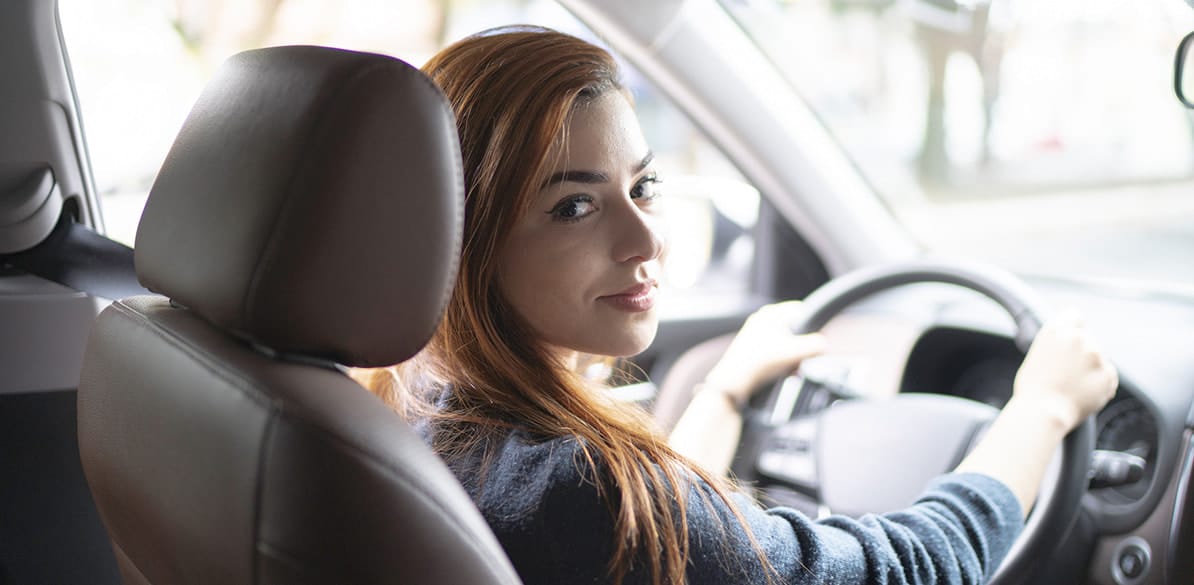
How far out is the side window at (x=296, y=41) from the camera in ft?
6.84

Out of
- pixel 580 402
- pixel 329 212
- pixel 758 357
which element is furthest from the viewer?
pixel 758 357

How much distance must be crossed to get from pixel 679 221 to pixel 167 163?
2428mm

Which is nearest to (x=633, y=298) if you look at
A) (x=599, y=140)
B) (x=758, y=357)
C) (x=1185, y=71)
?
(x=599, y=140)

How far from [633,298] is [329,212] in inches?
21.1

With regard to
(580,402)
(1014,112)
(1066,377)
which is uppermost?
(580,402)

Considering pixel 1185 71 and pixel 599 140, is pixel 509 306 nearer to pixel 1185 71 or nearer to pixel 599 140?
pixel 599 140

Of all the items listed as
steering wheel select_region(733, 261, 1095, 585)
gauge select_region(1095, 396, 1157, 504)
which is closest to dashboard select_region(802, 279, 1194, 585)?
gauge select_region(1095, 396, 1157, 504)

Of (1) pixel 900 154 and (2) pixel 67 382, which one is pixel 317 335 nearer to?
(2) pixel 67 382

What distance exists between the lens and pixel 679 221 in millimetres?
3445

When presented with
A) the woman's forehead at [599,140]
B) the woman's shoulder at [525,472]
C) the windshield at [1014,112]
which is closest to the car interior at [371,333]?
the woman's shoulder at [525,472]

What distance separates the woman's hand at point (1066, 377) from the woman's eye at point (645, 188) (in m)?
0.61

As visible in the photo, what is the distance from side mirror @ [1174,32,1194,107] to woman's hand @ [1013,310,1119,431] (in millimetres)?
373

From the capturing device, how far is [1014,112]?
9.12 m

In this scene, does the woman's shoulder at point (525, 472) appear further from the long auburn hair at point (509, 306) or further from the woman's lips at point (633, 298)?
the woman's lips at point (633, 298)
